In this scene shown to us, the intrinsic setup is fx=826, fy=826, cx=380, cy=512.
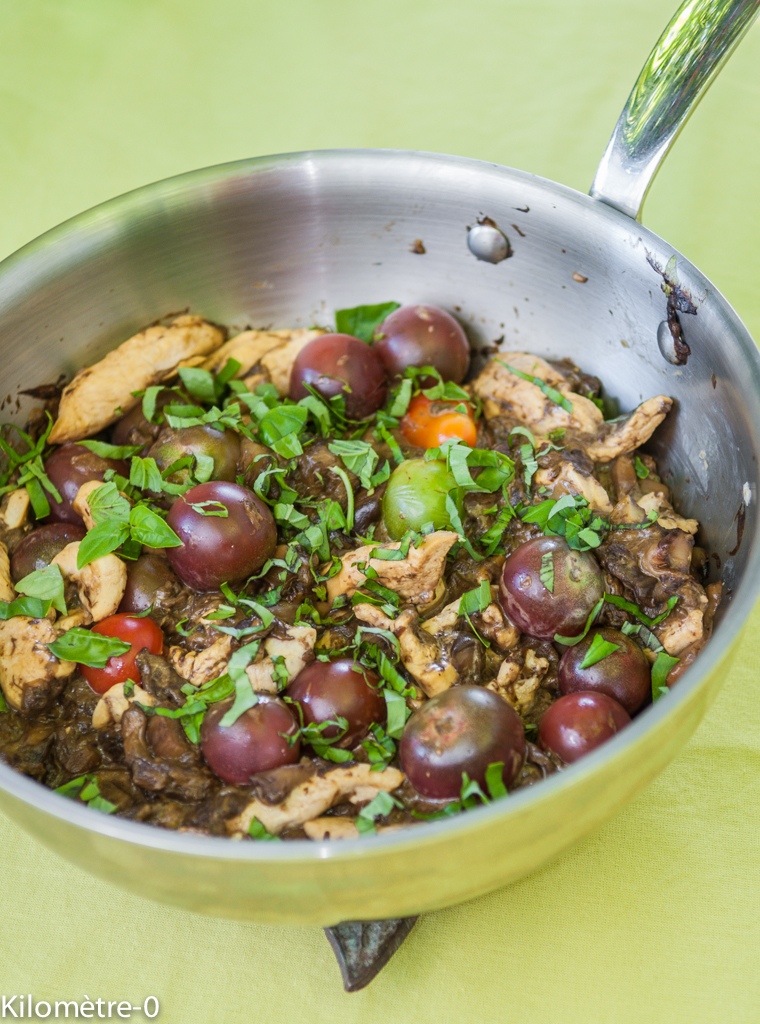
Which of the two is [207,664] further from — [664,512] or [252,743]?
[664,512]

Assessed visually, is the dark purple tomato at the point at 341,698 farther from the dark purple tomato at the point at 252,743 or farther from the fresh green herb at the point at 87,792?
the fresh green herb at the point at 87,792

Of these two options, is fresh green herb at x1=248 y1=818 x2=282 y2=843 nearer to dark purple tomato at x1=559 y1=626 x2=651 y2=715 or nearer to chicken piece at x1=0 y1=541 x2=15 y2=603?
dark purple tomato at x1=559 y1=626 x2=651 y2=715

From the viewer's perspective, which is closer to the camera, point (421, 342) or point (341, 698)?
point (341, 698)

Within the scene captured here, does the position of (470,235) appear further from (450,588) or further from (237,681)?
(237,681)

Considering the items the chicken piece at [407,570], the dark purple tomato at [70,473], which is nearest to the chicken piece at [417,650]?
the chicken piece at [407,570]

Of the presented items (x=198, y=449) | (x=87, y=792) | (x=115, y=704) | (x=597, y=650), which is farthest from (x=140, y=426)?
(x=597, y=650)

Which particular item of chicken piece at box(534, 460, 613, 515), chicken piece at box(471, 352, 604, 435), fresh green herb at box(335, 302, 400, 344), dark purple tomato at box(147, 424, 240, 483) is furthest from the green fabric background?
fresh green herb at box(335, 302, 400, 344)
